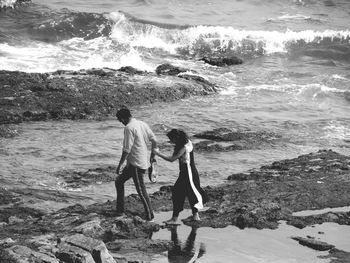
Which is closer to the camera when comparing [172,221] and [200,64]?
[172,221]

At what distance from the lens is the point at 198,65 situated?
1120 inches

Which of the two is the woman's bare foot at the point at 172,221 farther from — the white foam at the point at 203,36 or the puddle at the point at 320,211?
the white foam at the point at 203,36

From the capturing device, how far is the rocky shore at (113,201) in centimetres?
964

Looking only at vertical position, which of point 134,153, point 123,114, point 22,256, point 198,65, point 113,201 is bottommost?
point 113,201

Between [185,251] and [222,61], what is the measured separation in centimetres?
1924

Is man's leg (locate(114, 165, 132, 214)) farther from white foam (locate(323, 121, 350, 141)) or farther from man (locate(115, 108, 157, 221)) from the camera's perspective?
white foam (locate(323, 121, 350, 141))

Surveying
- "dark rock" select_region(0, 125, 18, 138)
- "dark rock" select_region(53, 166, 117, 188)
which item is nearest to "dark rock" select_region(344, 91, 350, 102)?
"dark rock" select_region(0, 125, 18, 138)

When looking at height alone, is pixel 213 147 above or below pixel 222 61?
below

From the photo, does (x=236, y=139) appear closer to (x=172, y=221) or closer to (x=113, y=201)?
(x=113, y=201)

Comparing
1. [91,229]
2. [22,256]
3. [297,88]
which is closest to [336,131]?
[297,88]

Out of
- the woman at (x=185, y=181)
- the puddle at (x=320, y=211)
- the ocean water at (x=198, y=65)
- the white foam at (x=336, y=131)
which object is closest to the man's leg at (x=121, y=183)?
the woman at (x=185, y=181)

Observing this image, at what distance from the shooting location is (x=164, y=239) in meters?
10.7

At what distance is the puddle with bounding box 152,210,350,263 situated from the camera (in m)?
10.1

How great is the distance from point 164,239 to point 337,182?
14.8ft
